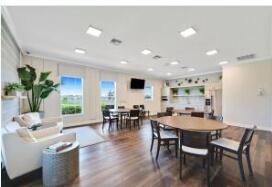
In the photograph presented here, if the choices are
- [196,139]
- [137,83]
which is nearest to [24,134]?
[196,139]

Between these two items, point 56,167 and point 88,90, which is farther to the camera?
point 88,90

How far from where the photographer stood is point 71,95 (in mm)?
6160

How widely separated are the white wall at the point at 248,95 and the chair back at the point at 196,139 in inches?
201

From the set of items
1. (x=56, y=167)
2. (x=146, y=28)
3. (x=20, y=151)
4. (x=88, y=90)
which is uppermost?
(x=146, y=28)

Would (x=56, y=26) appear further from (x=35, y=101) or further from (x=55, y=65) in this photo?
(x=55, y=65)

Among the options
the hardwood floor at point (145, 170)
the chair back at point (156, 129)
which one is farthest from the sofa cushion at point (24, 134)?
the chair back at point (156, 129)

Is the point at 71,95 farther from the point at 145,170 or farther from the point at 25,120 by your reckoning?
the point at 145,170

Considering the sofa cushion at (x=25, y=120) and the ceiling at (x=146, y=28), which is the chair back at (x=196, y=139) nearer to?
the ceiling at (x=146, y=28)

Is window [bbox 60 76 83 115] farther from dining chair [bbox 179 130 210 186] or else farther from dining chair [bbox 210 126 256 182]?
dining chair [bbox 210 126 256 182]

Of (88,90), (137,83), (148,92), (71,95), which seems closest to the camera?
(71,95)

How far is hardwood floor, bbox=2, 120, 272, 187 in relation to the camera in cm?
212

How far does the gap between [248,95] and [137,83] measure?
217 inches

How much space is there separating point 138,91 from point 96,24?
638 centimetres

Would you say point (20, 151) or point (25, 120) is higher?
point (25, 120)
